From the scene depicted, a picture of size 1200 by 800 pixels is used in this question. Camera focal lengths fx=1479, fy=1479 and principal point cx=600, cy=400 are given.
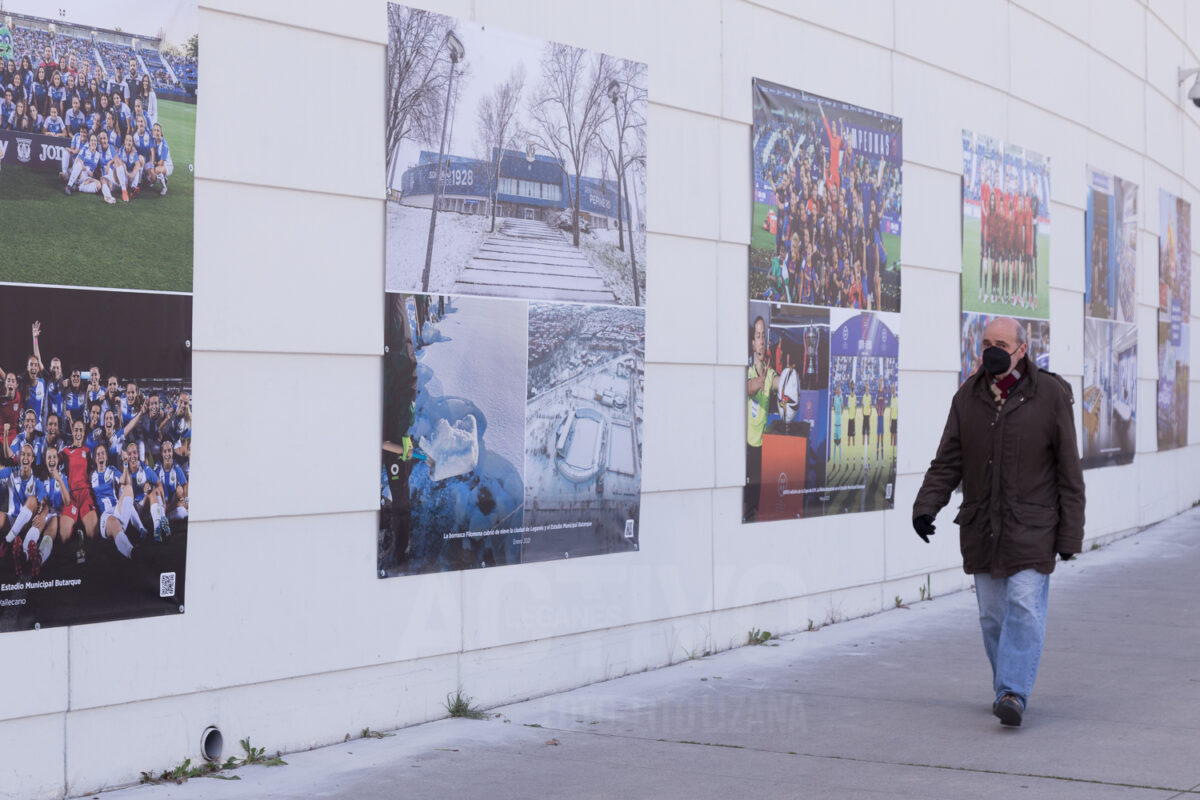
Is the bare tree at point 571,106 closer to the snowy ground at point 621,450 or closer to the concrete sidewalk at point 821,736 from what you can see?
the snowy ground at point 621,450

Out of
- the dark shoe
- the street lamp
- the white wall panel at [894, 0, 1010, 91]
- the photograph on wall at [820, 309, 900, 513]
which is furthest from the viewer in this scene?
the white wall panel at [894, 0, 1010, 91]

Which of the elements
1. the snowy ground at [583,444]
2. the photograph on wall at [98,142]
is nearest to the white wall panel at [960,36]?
the snowy ground at [583,444]

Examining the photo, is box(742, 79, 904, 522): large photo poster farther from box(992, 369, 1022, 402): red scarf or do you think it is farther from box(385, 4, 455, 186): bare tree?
box(385, 4, 455, 186): bare tree

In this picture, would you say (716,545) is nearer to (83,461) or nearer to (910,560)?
(910,560)

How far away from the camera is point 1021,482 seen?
7227 mm

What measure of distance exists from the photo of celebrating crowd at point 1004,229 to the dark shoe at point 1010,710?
580 centimetres

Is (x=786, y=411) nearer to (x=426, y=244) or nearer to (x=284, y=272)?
(x=426, y=244)

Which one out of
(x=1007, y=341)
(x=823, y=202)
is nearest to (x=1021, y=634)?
(x=1007, y=341)

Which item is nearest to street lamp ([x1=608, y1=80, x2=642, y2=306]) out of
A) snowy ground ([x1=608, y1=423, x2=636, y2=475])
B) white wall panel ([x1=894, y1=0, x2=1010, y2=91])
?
snowy ground ([x1=608, y1=423, x2=636, y2=475])

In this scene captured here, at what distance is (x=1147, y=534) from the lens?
1628 cm

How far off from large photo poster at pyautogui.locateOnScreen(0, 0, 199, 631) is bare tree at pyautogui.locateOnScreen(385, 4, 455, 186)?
1114 millimetres

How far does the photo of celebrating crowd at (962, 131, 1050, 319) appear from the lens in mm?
12297

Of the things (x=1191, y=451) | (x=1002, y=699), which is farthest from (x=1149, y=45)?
(x=1002, y=699)

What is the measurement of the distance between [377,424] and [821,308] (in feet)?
14.0
